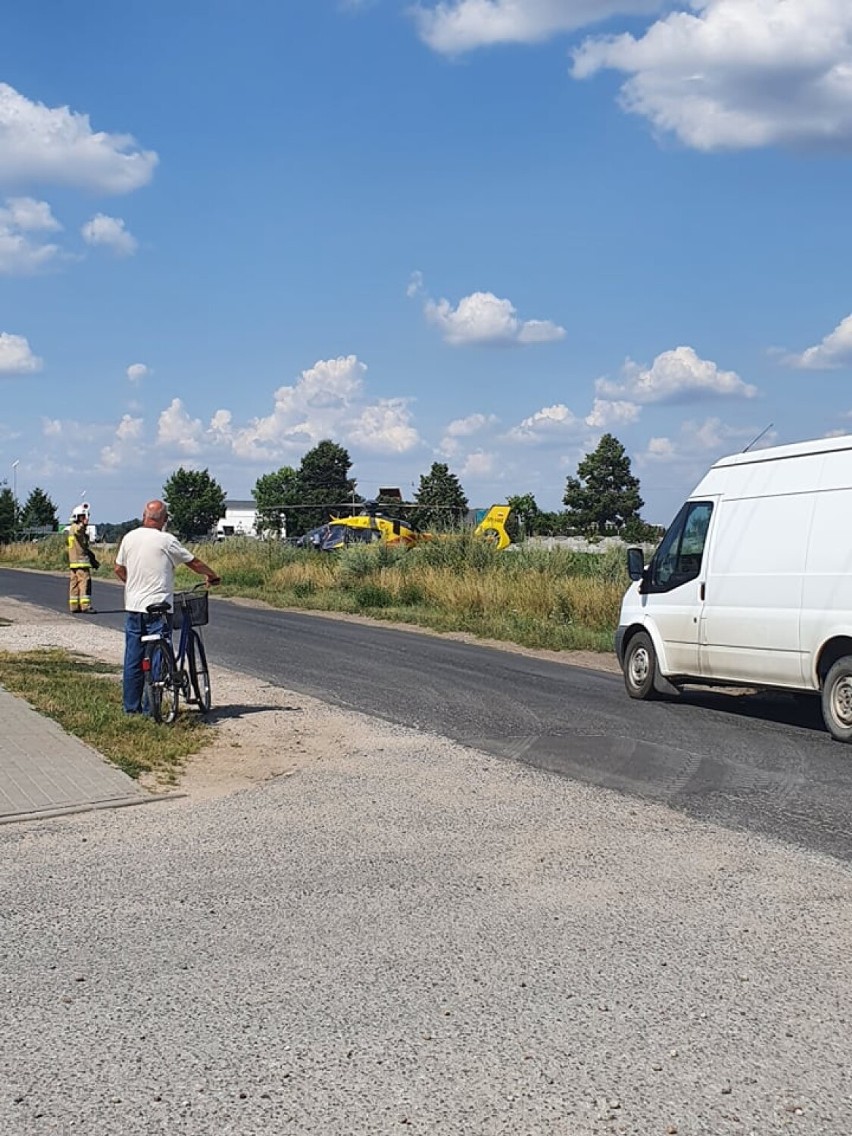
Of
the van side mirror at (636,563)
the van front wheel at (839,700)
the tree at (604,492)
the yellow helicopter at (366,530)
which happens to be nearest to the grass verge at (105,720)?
the van side mirror at (636,563)

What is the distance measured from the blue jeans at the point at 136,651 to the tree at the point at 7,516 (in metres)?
61.3

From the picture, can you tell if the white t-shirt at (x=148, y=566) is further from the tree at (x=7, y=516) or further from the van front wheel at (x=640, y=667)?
the tree at (x=7, y=516)

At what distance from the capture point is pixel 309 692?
14367mm

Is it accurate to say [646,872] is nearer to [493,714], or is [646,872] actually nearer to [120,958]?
[120,958]

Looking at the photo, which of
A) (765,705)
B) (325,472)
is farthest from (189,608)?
(325,472)

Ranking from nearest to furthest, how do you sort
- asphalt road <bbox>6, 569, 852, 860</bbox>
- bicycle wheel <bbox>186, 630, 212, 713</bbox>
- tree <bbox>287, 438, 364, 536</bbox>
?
asphalt road <bbox>6, 569, 852, 860</bbox>, bicycle wheel <bbox>186, 630, 212, 713</bbox>, tree <bbox>287, 438, 364, 536</bbox>

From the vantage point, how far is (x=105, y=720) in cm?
1097

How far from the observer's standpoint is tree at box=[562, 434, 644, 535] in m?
96.4

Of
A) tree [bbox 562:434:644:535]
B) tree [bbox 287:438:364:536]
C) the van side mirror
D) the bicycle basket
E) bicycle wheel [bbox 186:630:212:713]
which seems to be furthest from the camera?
tree [bbox 287:438:364:536]

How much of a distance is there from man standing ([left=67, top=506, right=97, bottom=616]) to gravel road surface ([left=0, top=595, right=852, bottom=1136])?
17.5m

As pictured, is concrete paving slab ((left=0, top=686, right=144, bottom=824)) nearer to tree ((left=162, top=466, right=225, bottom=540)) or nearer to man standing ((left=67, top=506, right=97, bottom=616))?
man standing ((left=67, top=506, right=97, bottom=616))

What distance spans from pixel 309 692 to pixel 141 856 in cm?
728

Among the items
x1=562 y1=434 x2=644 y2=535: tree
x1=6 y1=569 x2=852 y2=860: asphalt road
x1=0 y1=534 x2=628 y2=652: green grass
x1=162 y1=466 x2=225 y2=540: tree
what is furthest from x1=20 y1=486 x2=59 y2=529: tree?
x1=6 y1=569 x2=852 y2=860: asphalt road

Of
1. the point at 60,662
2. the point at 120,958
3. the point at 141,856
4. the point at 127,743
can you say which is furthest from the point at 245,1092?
the point at 60,662
